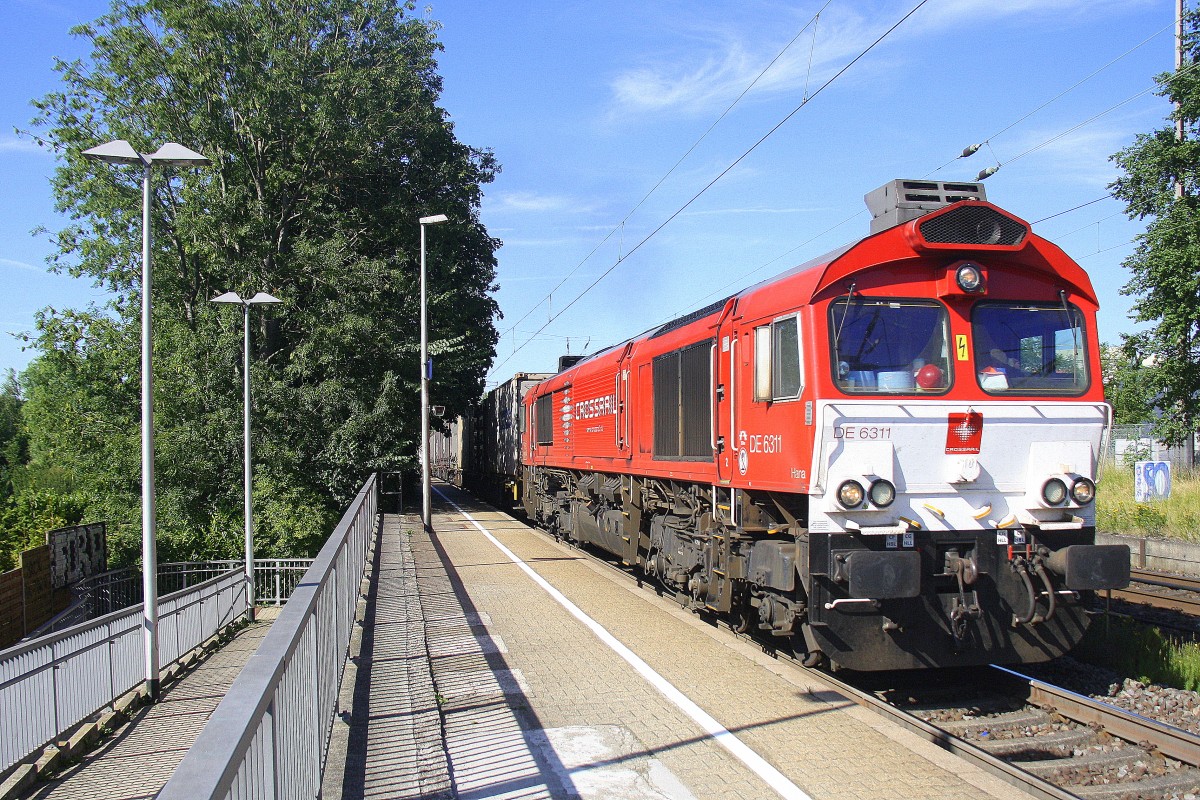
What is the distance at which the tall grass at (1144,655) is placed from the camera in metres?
8.20

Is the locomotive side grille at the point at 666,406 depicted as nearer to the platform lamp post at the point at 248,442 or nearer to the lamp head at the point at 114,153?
the lamp head at the point at 114,153

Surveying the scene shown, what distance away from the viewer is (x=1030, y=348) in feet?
25.7

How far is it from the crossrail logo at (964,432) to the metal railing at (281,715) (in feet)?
15.8

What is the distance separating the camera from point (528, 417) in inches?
908

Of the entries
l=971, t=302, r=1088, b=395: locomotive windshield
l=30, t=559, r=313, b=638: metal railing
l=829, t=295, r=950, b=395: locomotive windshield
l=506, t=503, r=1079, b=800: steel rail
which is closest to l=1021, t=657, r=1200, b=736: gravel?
l=506, t=503, r=1079, b=800: steel rail

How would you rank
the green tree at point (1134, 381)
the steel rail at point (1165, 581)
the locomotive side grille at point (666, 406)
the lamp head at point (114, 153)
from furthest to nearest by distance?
the green tree at point (1134, 381) < the steel rail at point (1165, 581) < the lamp head at point (114, 153) < the locomotive side grille at point (666, 406)

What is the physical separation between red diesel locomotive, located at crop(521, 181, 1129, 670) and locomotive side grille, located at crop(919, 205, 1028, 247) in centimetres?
1

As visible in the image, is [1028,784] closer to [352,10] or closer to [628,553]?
[628,553]

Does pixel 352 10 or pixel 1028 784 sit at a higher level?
pixel 352 10

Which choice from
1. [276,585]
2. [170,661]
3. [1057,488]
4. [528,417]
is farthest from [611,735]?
[276,585]

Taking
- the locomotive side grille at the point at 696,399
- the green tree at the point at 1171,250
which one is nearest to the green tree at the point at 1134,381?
the green tree at the point at 1171,250

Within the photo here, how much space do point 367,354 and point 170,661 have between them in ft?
48.7

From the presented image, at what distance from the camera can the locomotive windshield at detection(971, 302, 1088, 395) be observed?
7.70 m

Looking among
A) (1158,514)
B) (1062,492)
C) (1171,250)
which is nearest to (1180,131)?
(1171,250)
